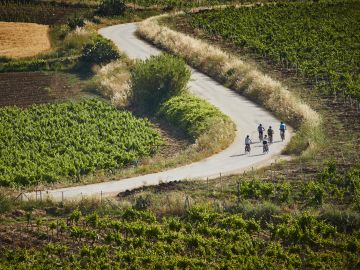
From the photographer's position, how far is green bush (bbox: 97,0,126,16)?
95188 mm

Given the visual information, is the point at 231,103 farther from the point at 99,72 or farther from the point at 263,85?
the point at 99,72

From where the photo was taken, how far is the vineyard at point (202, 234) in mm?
32656

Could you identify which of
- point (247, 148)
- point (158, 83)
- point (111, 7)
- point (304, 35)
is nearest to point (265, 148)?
point (247, 148)

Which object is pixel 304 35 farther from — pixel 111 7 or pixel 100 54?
pixel 111 7

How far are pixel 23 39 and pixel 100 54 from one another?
14.8 meters

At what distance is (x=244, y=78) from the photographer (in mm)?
64125

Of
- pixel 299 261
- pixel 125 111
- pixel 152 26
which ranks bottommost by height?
pixel 299 261

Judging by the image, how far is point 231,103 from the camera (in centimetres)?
6047

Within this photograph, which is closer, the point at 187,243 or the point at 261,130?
the point at 187,243

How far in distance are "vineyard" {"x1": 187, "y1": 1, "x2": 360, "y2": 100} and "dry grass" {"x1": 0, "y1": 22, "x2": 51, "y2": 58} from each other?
1467cm

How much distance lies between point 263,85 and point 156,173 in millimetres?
16799

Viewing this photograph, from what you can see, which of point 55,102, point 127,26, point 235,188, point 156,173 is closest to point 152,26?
point 127,26

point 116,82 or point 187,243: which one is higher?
point 116,82

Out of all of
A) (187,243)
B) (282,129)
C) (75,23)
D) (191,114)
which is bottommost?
(187,243)
